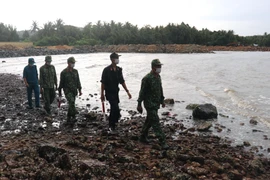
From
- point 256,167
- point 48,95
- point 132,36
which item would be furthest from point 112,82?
point 132,36

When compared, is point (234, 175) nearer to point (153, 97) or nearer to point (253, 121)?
point (153, 97)

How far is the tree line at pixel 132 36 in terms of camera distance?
112 metres

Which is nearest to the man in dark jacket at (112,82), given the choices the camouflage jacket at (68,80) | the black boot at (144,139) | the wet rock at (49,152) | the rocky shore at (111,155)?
the rocky shore at (111,155)

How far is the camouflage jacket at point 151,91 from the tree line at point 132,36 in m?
102

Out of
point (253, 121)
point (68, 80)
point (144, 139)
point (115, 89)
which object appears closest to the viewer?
point (144, 139)

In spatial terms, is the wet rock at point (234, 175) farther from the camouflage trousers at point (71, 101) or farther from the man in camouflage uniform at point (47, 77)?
the man in camouflage uniform at point (47, 77)

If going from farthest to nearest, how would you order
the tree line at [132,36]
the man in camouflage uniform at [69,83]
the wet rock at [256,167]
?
the tree line at [132,36] → the man in camouflage uniform at [69,83] → the wet rock at [256,167]

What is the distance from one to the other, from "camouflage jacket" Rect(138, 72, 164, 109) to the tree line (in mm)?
102390

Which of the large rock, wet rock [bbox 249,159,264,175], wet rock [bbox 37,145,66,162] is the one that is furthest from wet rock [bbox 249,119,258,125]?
wet rock [bbox 37,145,66,162]

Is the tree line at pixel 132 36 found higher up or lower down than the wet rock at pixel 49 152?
higher up

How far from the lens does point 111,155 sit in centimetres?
648

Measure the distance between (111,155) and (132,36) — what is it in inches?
4435

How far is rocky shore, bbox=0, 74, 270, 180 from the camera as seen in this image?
18.1 feet

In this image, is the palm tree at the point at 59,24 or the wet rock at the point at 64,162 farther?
the palm tree at the point at 59,24
